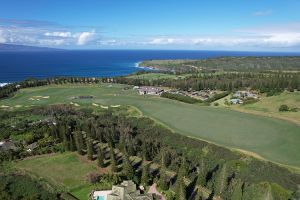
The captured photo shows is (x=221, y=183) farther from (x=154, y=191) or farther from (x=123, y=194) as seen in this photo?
(x=123, y=194)

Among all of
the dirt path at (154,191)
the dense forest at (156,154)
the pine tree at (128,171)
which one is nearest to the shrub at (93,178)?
the dense forest at (156,154)

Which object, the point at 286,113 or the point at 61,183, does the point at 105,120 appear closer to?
the point at 61,183

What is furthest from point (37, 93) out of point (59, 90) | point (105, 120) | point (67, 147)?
point (67, 147)

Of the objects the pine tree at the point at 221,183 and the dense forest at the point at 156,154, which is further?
the dense forest at the point at 156,154

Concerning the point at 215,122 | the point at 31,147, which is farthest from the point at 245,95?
the point at 31,147

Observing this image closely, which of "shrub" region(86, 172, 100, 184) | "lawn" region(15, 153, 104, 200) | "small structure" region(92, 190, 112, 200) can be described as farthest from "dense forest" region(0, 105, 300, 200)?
"small structure" region(92, 190, 112, 200)

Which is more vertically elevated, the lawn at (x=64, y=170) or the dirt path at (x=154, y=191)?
the lawn at (x=64, y=170)

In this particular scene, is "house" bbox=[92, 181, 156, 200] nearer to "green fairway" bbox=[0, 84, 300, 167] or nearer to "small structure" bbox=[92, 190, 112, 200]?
"small structure" bbox=[92, 190, 112, 200]

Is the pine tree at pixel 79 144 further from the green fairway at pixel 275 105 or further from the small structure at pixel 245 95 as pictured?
the small structure at pixel 245 95
